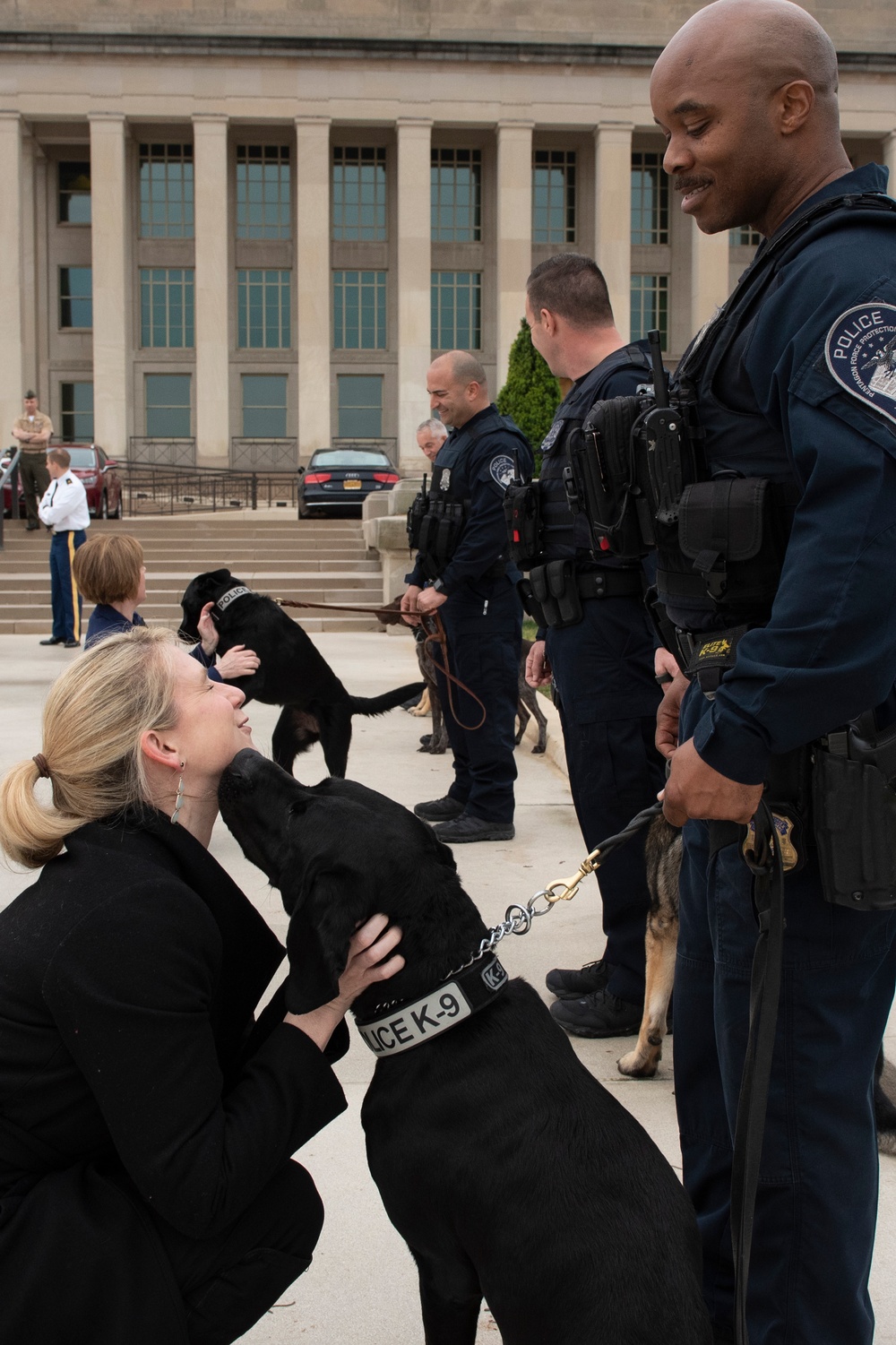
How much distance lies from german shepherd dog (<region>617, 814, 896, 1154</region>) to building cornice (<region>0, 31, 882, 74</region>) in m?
39.6

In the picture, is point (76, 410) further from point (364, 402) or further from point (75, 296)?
point (364, 402)

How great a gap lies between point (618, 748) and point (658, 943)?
662mm

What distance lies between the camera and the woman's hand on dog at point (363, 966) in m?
1.98

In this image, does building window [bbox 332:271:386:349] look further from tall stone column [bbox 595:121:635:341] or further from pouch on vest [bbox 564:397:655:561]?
pouch on vest [bbox 564:397:655:561]

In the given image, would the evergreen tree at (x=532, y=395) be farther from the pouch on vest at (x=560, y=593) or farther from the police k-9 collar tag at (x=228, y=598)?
the pouch on vest at (x=560, y=593)

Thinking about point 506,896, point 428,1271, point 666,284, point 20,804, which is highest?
point 666,284

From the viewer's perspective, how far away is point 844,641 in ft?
5.52

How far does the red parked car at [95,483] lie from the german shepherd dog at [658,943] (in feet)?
63.1

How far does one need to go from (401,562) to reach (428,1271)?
1384 cm

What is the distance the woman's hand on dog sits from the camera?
1.98 meters

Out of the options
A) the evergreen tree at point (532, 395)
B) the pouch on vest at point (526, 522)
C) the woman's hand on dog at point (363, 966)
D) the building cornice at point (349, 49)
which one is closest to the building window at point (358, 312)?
the building cornice at point (349, 49)

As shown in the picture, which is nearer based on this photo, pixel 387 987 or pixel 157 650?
pixel 387 987

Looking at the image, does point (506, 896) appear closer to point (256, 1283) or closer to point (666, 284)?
point (256, 1283)

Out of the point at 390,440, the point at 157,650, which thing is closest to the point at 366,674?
the point at 157,650
